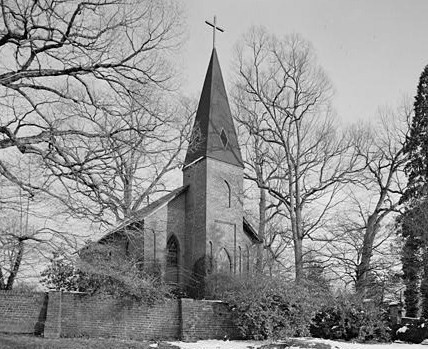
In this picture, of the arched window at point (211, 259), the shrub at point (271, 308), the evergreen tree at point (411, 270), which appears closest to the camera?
the shrub at point (271, 308)

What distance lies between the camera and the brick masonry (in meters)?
15.2

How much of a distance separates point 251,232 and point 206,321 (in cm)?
1465

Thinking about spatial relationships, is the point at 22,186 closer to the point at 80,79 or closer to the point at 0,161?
the point at 0,161

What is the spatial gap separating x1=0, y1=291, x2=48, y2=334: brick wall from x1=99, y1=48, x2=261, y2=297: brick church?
38.9 ft

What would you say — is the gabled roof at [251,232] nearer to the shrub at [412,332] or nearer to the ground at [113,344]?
the shrub at [412,332]

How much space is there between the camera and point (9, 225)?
1266cm

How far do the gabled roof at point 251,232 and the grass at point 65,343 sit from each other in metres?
17.0

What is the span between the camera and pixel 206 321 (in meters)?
17.4

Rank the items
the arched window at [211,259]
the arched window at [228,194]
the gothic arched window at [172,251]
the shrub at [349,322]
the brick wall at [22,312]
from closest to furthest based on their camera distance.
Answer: the brick wall at [22,312]
the shrub at [349,322]
the arched window at [211,259]
the gothic arched window at [172,251]
the arched window at [228,194]

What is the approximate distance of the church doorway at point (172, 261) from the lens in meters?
28.9

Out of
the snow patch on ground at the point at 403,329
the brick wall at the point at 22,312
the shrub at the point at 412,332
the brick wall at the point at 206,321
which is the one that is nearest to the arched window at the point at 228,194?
the shrub at the point at 412,332

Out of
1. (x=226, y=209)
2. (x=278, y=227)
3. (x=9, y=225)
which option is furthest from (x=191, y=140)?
(x=278, y=227)

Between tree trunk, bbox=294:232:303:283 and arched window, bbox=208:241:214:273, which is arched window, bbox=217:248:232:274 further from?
tree trunk, bbox=294:232:303:283

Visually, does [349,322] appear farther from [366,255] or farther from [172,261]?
[172,261]
